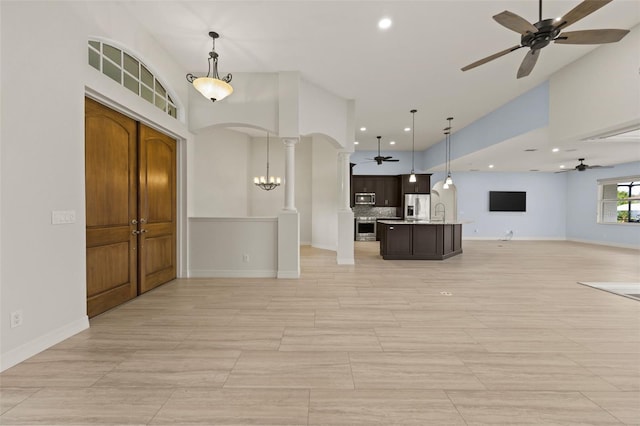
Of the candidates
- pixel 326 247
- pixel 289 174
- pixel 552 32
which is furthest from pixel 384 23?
pixel 326 247

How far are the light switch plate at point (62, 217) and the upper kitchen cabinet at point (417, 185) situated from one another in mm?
9837

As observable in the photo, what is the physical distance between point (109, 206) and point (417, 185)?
9787mm

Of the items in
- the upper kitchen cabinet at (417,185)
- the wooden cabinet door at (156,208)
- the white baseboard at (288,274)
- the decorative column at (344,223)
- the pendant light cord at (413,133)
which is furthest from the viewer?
the upper kitchen cabinet at (417,185)

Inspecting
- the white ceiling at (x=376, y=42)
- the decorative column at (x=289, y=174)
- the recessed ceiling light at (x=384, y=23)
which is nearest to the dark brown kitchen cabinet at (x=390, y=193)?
the white ceiling at (x=376, y=42)

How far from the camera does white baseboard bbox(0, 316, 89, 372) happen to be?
7.11ft

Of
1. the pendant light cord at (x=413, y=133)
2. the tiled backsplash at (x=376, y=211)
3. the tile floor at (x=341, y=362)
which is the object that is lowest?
the tile floor at (x=341, y=362)

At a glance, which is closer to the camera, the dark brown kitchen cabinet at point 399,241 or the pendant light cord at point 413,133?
the pendant light cord at point 413,133

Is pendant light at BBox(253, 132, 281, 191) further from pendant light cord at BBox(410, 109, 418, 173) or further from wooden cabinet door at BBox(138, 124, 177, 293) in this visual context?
pendant light cord at BBox(410, 109, 418, 173)

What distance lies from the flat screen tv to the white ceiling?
510 cm

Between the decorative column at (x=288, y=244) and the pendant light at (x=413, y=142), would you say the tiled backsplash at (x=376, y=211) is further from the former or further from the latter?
the decorative column at (x=288, y=244)

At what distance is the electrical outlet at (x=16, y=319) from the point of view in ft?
7.25

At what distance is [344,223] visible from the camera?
6.19m

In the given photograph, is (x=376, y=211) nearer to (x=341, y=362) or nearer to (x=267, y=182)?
(x=267, y=182)

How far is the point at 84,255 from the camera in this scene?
2.88m
